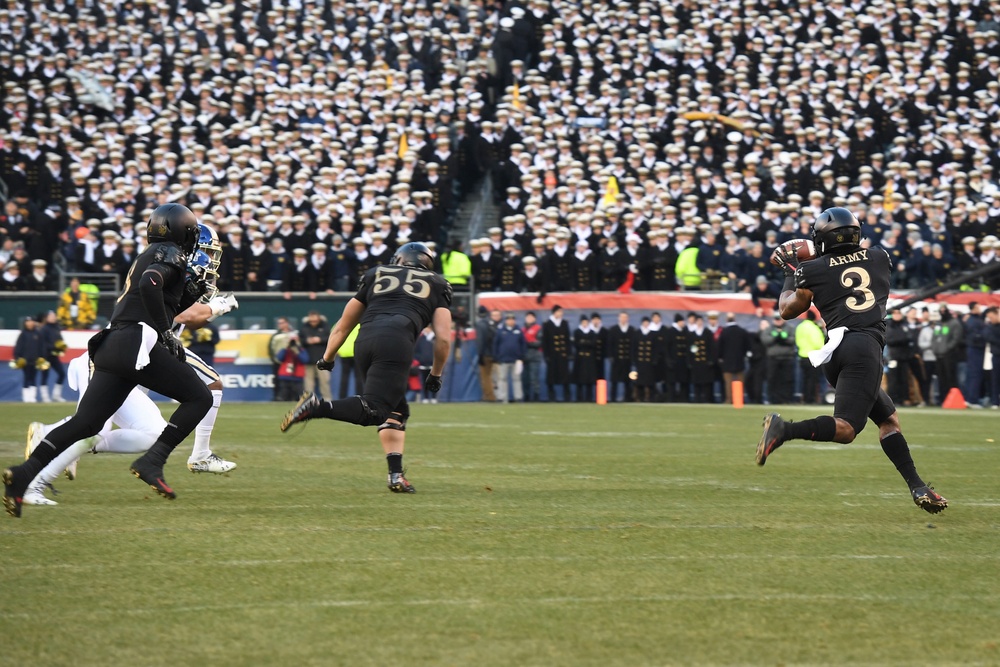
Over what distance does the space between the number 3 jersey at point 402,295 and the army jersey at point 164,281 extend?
1.72m

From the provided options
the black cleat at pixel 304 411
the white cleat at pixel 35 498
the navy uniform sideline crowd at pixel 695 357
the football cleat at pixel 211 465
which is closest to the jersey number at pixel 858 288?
the black cleat at pixel 304 411

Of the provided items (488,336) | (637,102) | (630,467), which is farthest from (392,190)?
(630,467)

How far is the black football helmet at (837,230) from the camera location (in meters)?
8.42

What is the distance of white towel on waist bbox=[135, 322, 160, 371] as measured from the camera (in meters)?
7.65

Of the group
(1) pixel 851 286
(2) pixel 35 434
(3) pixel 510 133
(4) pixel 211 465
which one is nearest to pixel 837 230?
(1) pixel 851 286

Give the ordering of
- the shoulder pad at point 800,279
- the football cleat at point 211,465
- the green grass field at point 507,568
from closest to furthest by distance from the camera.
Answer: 1. the green grass field at point 507,568
2. the shoulder pad at point 800,279
3. the football cleat at point 211,465

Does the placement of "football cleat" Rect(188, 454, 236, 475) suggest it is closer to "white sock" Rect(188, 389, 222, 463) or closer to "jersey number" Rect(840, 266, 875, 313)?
"white sock" Rect(188, 389, 222, 463)

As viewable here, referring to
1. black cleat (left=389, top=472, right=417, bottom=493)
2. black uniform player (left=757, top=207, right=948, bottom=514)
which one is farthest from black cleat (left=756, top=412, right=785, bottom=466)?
black cleat (left=389, top=472, right=417, bottom=493)

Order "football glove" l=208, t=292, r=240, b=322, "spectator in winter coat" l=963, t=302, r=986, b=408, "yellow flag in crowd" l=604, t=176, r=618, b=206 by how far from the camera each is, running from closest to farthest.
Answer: "football glove" l=208, t=292, r=240, b=322 < "spectator in winter coat" l=963, t=302, r=986, b=408 < "yellow flag in crowd" l=604, t=176, r=618, b=206

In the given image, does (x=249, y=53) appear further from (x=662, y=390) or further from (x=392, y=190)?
(x=662, y=390)

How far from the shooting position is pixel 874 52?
29.1m

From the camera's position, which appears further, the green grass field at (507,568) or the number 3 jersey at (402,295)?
the number 3 jersey at (402,295)

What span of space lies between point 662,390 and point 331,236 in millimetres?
6283

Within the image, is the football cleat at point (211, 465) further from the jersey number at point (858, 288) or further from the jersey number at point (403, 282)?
the jersey number at point (858, 288)
